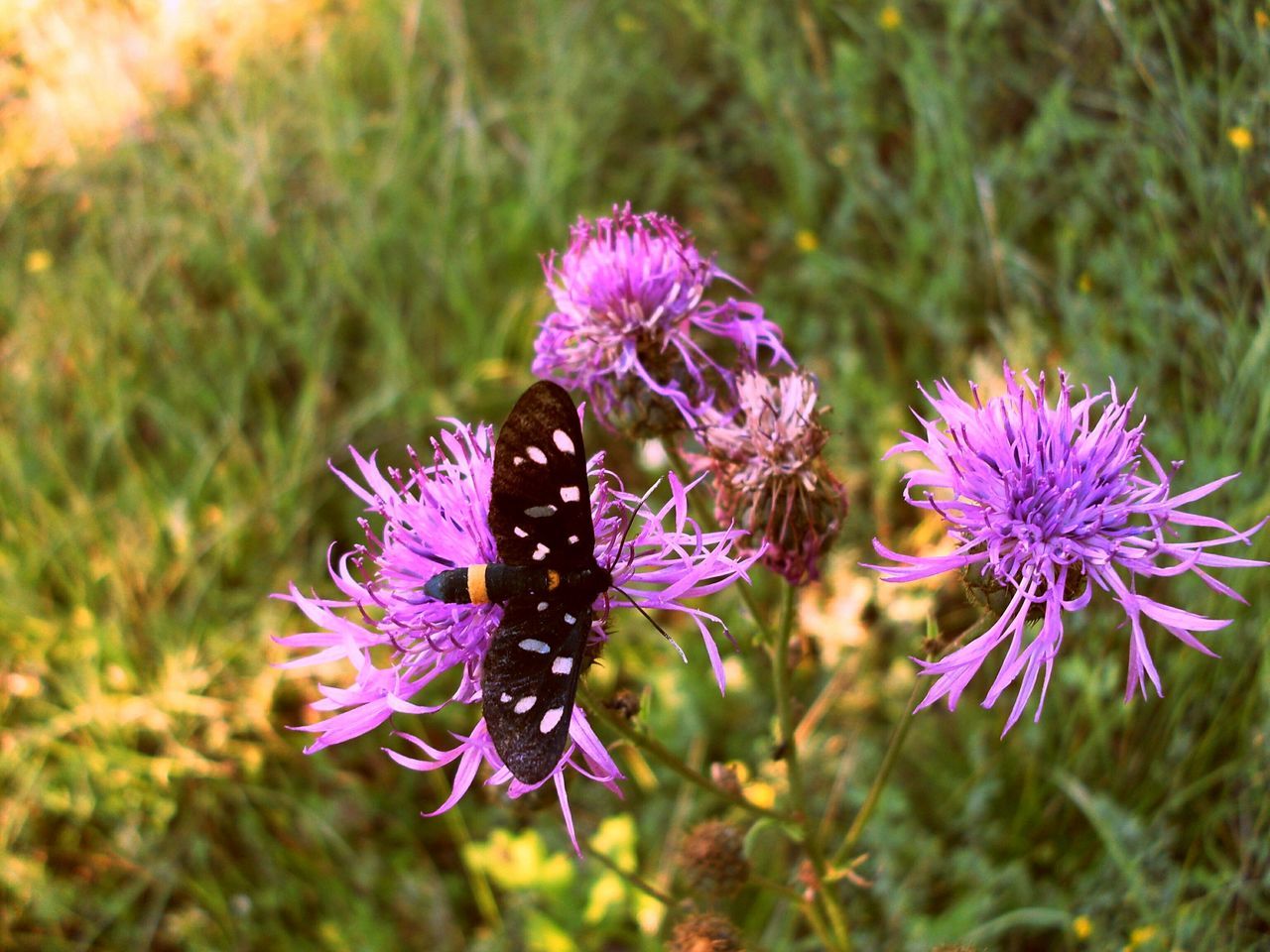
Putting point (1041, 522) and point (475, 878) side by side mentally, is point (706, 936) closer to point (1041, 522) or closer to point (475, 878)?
point (1041, 522)

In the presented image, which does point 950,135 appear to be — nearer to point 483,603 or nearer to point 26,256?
point 483,603

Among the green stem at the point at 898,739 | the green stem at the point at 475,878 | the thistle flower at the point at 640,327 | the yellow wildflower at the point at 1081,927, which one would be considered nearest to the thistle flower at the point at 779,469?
the thistle flower at the point at 640,327

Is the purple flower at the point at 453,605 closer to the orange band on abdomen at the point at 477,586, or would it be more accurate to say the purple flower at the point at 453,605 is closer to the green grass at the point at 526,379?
the orange band on abdomen at the point at 477,586

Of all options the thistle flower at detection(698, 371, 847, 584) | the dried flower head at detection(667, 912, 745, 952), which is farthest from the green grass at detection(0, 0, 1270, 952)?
the thistle flower at detection(698, 371, 847, 584)

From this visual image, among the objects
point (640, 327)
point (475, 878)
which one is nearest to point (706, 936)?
point (640, 327)

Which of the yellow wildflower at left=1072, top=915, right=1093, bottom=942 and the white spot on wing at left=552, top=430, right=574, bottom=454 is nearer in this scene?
the white spot on wing at left=552, top=430, right=574, bottom=454

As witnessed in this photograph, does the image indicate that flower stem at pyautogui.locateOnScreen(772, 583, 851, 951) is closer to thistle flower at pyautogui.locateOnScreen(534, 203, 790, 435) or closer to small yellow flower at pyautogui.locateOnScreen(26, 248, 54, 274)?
thistle flower at pyautogui.locateOnScreen(534, 203, 790, 435)

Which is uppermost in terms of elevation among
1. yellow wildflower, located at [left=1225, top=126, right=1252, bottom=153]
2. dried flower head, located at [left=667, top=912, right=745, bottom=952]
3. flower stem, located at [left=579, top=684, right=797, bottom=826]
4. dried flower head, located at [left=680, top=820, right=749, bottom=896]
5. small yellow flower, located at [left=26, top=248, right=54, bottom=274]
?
small yellow flower, located at [left=26, top=248, right=54, bottom=274]

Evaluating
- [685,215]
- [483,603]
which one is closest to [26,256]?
[685,215]
